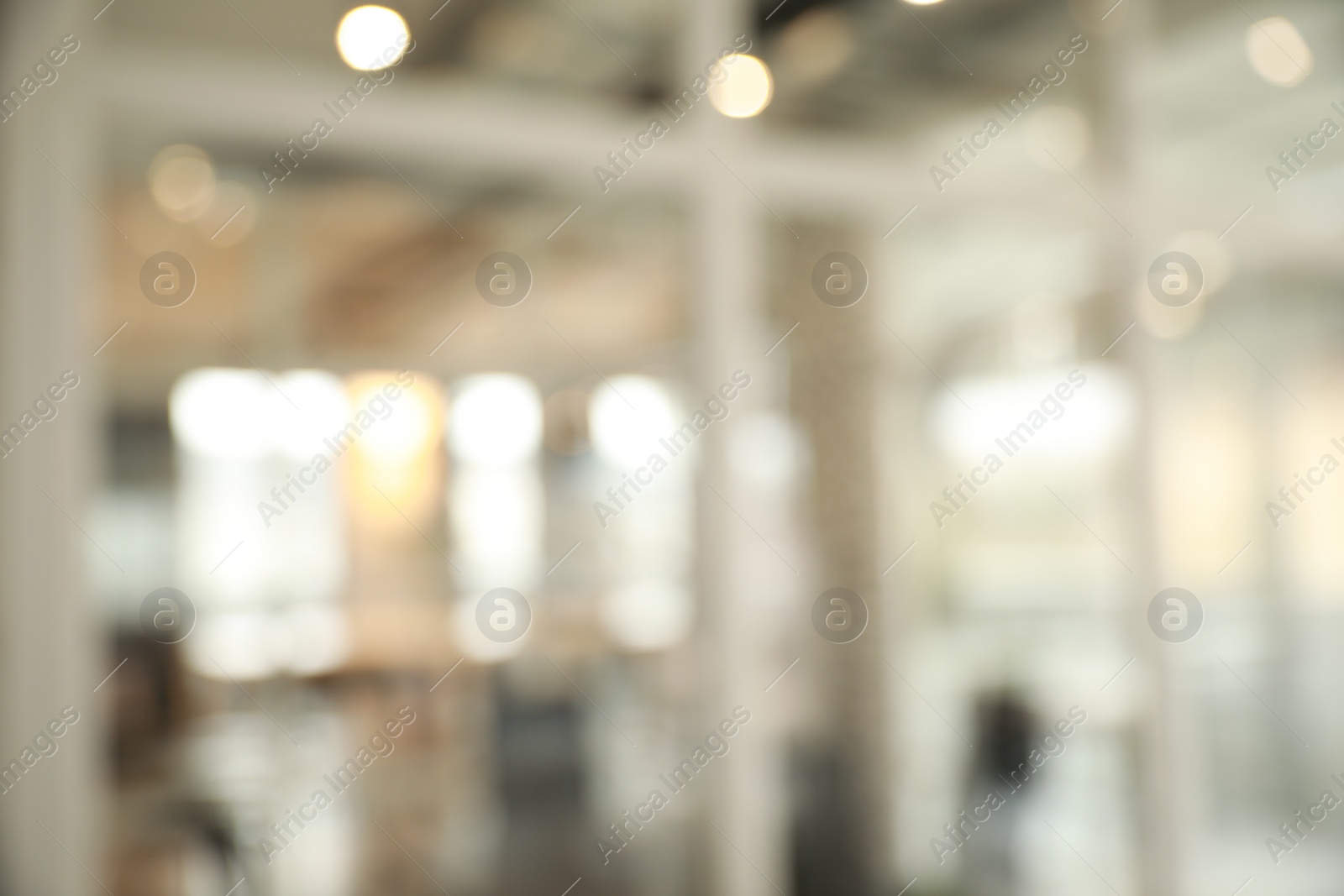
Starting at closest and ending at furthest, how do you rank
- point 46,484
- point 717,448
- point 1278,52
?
point 46,484, point 717,448, point 1278,52

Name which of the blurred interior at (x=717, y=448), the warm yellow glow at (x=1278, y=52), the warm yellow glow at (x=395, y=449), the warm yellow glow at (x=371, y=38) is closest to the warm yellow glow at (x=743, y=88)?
the blurred interior at (x=717, y=448)

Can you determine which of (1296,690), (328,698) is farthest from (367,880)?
(1296,690)

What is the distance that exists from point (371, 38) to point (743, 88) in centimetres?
79

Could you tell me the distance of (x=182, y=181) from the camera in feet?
7.14

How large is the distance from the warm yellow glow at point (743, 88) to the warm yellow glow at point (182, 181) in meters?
1.05

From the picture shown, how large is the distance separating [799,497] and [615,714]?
83 cm

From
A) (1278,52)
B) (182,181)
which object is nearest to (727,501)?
(182,181)

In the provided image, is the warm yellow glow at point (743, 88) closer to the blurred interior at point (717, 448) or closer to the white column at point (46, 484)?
the blurred interior at point (717, 448)

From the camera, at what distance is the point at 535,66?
2088mm

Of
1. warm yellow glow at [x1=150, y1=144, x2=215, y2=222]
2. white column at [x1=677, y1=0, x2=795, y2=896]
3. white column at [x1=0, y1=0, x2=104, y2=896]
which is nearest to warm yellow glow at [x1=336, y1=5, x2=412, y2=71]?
warm yellow glow at [x1=150, y1=144, x2=215, y2=222]

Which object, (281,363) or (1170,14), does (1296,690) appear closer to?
(1170,14)

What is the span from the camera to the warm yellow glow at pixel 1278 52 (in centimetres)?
310

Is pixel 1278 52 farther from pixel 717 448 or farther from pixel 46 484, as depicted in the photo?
pixel 46 484

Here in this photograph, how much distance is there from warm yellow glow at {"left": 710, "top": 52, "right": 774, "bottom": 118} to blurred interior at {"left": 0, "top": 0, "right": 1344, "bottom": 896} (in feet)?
0.07
